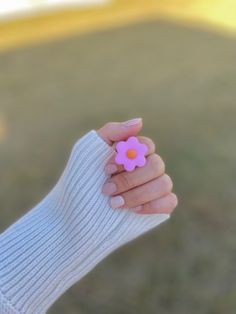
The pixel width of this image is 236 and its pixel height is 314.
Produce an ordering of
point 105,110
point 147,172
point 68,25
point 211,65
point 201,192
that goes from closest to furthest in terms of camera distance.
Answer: point 147,172 < point 201,192 < point 105,110 < point 211,65 < point 68,25

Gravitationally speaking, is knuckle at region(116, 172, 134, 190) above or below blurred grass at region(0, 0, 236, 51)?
below

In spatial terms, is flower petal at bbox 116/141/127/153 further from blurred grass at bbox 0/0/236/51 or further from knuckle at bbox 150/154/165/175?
blurred grass at bbox 0/0/236/51

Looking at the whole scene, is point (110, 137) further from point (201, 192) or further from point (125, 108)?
point (125, 108)

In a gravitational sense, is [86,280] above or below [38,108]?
below

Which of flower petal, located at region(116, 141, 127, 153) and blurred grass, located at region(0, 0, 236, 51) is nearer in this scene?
flower petal, located at region(116, 141, 127, 153)

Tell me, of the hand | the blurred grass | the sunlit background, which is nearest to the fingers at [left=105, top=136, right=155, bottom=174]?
the hand

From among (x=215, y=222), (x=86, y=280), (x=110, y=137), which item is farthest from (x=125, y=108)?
(x=110, y=137)

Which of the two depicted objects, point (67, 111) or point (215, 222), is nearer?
point (215, 222)
